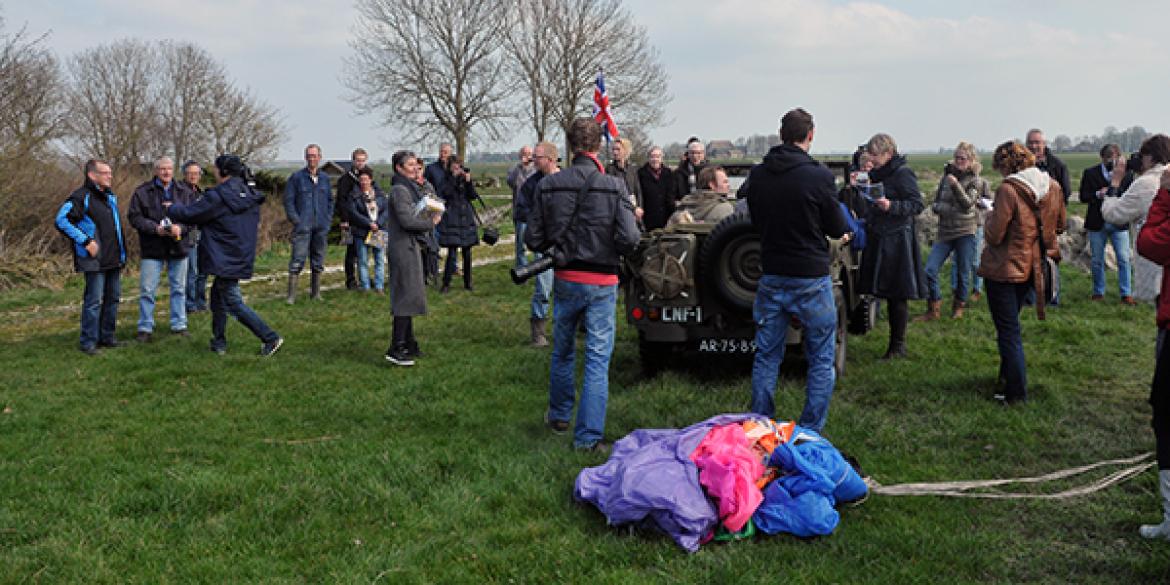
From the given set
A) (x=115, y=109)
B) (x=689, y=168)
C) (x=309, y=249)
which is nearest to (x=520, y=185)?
(x=689, y=168)

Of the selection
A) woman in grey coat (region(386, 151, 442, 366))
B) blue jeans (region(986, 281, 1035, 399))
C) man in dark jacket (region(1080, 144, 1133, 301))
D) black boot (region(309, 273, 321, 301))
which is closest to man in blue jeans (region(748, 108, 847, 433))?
blue jeans (region(986, 281, 1035, 399))

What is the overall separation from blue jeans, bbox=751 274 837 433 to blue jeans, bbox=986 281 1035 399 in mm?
1862

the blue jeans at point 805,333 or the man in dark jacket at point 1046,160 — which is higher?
the man in dark jacket at point 1046,160

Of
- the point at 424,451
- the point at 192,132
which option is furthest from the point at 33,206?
the point at 192,132

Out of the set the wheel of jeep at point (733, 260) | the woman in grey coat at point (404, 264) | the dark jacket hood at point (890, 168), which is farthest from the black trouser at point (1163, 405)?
the woman in grey coat at point (404, 264)

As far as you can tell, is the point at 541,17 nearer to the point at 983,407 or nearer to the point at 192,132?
the point at 192,132

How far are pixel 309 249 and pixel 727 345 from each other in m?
7.29

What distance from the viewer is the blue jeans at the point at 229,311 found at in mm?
8508

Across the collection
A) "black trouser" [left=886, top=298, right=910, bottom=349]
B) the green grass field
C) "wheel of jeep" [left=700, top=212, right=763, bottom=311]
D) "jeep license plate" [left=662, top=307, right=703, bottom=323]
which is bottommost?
the green grass field

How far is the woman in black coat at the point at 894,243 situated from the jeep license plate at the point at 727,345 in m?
1.94

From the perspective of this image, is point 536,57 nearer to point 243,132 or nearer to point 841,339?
point 243,132

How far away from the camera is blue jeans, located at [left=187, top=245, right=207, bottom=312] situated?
11.0 metres

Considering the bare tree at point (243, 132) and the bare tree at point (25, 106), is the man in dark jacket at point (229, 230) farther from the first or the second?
the bare tree at point (243, 132)

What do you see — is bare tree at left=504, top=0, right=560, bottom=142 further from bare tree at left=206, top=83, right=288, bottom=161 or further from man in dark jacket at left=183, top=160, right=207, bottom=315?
man in dark jacket at left=183, top=160, right=207, bottom=315
